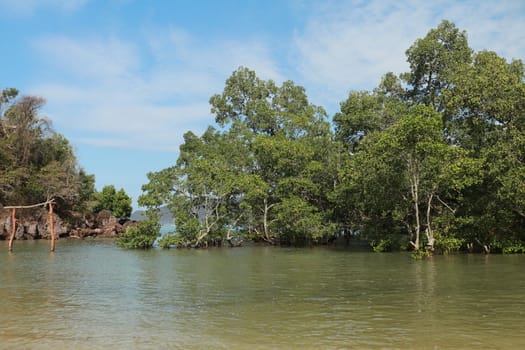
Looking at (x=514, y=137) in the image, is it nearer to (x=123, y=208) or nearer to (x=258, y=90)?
(x=258, y=90)

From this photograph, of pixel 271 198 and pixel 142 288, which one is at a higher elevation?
pixel 271 198

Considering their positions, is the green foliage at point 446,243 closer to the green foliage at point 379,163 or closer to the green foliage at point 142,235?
the green foliage at point 379,163

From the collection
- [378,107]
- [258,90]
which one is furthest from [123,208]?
[378,107]

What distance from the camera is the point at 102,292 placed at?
610 inches

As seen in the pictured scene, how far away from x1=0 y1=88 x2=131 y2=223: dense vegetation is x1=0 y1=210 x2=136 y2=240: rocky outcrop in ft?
5.71

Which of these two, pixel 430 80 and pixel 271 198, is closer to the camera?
pixel 430 80

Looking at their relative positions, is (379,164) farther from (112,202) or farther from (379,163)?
(112,202)

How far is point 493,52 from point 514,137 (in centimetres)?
737

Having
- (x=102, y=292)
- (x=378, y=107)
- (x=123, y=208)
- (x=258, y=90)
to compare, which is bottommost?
(x=102, y=292)

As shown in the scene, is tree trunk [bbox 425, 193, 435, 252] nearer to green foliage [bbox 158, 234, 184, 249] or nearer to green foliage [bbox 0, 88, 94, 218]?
green foliage [bbox 158, 234, 184, 249]

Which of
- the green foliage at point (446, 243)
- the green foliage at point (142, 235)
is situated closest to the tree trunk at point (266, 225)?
the green foliage at point (142, 235)

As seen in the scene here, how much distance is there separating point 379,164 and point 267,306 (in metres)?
17.0

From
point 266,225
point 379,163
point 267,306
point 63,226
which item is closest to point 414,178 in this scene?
point 379,163

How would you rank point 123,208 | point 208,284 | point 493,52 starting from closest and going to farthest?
point 208,284 < point 493,52 < point 123,208
